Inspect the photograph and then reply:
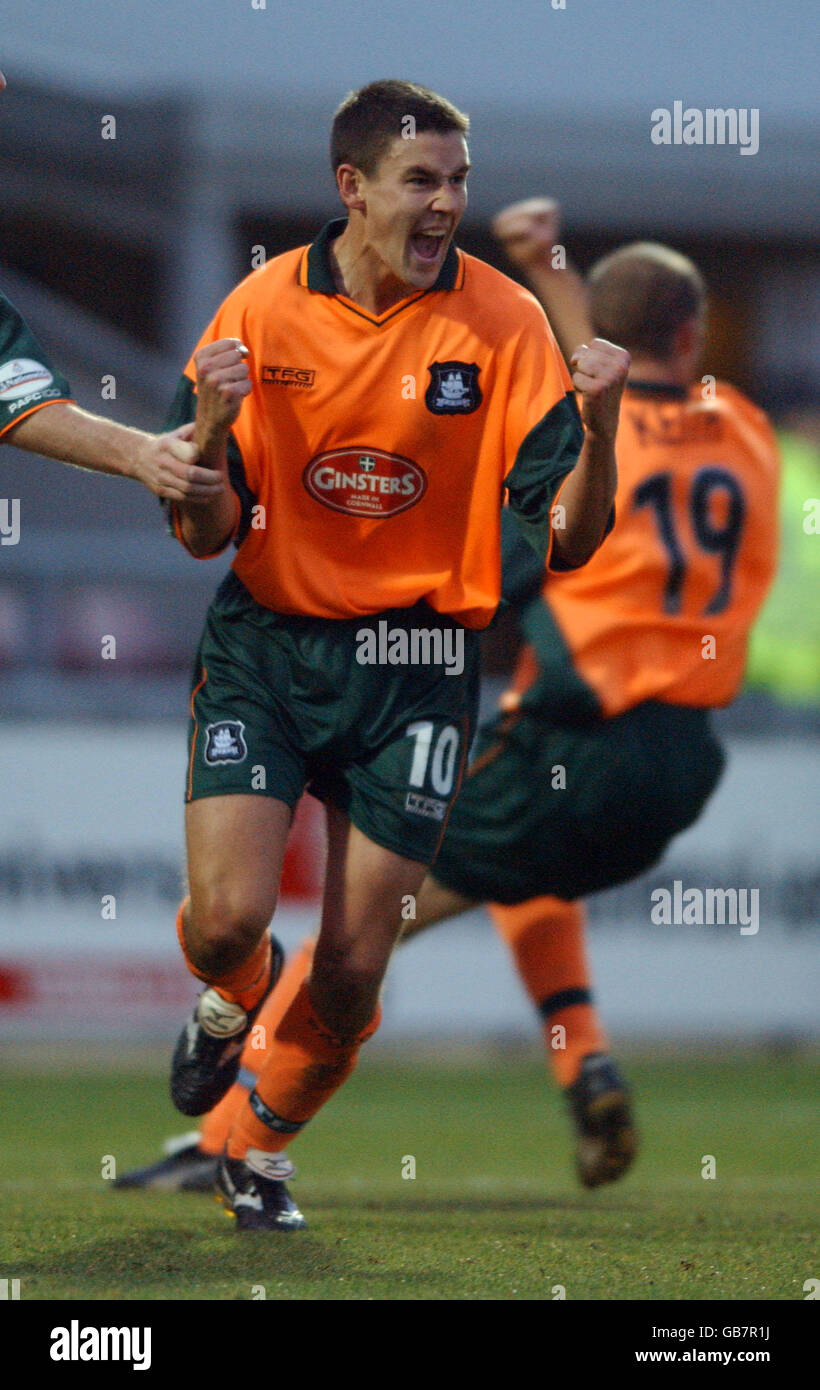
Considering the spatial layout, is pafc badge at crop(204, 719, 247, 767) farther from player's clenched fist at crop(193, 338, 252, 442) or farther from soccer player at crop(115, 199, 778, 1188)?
soccer player at crop(115, 199, 778, 1188)

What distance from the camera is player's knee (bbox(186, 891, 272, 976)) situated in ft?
14.1

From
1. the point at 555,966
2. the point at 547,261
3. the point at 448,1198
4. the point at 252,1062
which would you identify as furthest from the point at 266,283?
the point at 448,1198

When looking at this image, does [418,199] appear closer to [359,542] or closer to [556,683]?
[359,542]

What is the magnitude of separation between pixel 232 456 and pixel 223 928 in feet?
3.47

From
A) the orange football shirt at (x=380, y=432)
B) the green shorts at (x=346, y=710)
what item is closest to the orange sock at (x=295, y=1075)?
the green shorts at (x=346, y=710)

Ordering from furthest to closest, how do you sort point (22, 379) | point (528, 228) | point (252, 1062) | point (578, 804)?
point (578, 804) → point (252, 1062) → point (528, 228) → point (22, 379)

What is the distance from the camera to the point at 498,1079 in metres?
9.91

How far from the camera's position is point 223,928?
4.34 meters

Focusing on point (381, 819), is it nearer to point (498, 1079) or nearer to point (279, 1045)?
point (279, 1045)

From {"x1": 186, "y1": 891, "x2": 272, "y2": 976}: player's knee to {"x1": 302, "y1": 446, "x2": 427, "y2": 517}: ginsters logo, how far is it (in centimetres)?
94

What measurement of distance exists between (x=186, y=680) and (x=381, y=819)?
764 centimetres

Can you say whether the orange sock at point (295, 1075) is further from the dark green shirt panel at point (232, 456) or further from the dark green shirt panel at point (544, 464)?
the dark green shirt panel at point (544, 464)

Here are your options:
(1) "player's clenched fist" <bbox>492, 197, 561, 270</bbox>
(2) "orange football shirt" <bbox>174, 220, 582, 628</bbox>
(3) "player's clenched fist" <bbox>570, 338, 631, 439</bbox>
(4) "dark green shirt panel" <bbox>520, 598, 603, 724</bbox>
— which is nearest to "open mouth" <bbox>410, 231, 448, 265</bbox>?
(2) "orange football shirt" <bbox>174, 220, 582, 628</bbox>
